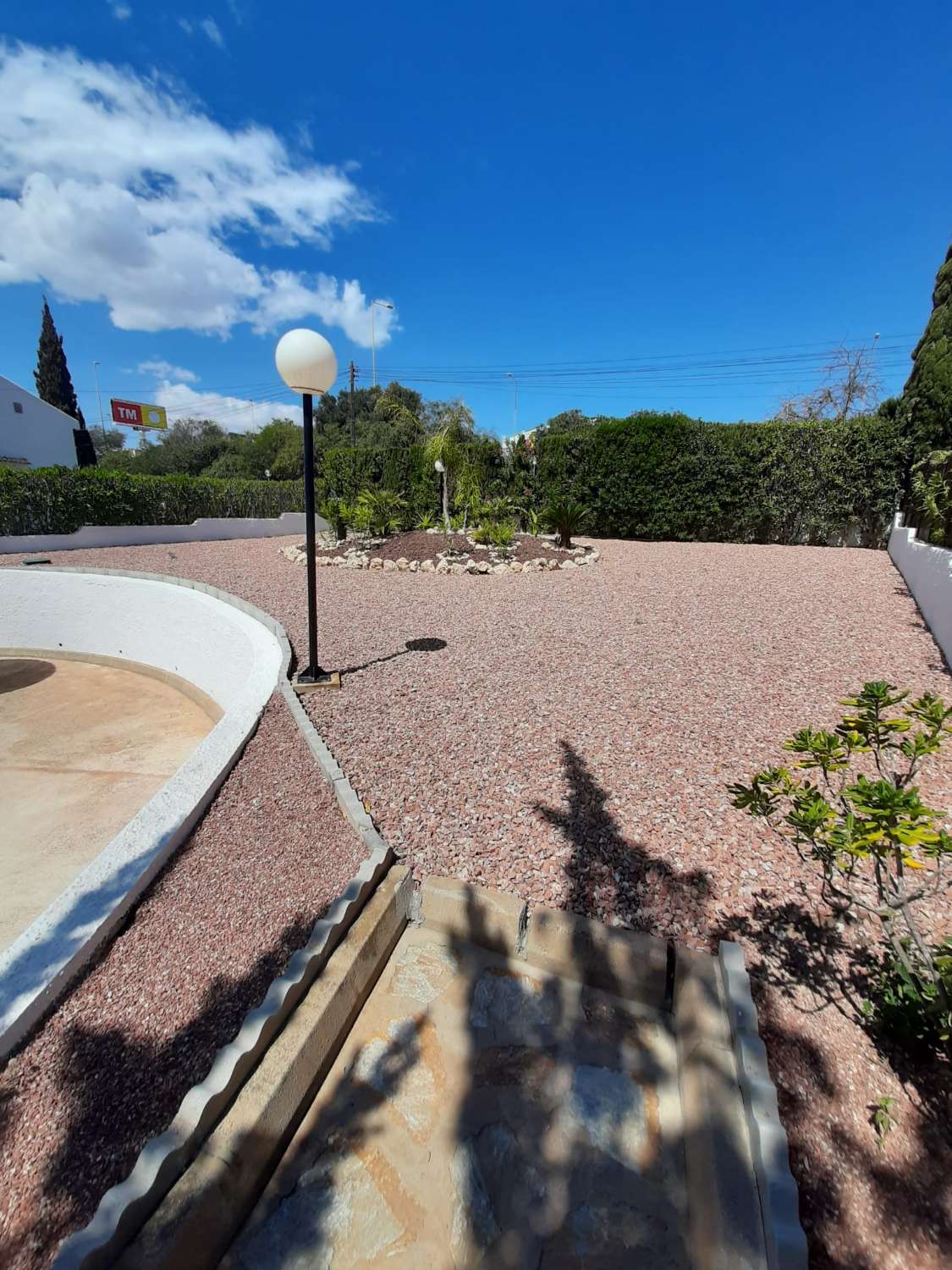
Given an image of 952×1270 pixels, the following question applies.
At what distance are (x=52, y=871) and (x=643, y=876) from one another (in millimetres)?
3587

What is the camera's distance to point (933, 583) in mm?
5453

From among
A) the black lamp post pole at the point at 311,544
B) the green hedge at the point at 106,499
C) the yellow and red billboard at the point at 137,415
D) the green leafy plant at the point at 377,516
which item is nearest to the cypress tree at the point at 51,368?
the yellow and red billboard at the point at 137,415

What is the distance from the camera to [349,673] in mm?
4605

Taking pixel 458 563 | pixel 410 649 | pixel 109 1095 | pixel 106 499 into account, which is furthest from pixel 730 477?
pixel 106 499

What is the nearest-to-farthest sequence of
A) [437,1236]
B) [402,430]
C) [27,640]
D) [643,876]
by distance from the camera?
[437,1236] → [643,876] → [27,640] → [402,430]

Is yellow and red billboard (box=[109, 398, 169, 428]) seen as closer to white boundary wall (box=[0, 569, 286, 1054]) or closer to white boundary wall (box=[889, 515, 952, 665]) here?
white boundary wall (box=[0, 569, 286, 1054])

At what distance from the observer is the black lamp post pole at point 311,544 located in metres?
3.89

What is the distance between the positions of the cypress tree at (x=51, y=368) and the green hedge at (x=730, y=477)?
35193mm

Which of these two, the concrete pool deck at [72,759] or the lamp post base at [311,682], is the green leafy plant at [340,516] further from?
the lamp post base at [311,682]

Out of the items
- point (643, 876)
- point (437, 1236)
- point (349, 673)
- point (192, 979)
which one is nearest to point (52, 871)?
point (192, 979)

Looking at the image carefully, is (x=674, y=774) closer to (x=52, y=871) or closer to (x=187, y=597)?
(x=52, y=871)

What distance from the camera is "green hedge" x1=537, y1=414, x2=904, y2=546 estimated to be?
10.7 meters

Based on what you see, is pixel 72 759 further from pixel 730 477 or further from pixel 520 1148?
pixel 730 477

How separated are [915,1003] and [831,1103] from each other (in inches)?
14.7
